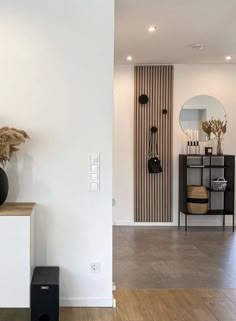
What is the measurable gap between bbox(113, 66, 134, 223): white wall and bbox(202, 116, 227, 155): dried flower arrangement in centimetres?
133

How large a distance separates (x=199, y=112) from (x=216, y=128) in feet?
1.42

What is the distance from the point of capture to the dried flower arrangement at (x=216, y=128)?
272 inches

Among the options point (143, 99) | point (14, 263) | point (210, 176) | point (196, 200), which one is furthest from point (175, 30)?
point (14, 263)

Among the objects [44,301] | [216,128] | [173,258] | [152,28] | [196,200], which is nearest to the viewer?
[44,301]

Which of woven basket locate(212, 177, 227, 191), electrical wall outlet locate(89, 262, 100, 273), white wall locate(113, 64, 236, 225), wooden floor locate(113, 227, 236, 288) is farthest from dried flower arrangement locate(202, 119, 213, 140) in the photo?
electrical wall outlet locate(89, 262, 100, 273)

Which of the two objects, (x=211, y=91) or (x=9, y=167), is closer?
(x=9, y=167)

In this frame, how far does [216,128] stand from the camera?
693 centimetres

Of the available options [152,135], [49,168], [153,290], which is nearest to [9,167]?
[49,168]

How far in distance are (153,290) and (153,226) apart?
322 centimetres

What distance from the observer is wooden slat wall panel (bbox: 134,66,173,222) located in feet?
22.9

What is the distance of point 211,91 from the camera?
7.06 m

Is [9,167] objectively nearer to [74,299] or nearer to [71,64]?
[71,64]

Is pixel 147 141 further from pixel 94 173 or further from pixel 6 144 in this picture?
pixel 6 144

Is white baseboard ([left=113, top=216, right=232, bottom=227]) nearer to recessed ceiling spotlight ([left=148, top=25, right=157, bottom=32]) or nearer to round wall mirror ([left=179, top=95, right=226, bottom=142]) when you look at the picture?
round wall mirror ([left=179, top=95, right=226, bottom=142])
